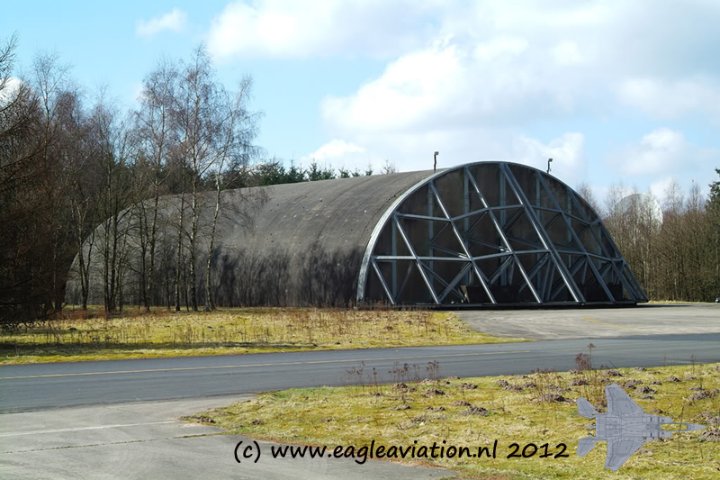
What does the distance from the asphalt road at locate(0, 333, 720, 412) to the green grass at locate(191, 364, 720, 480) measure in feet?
8.13

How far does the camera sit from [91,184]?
52062 mm

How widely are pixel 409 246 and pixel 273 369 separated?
2628 centimetres

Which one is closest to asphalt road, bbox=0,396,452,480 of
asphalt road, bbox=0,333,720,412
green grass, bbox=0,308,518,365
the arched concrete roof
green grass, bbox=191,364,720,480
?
green grass, bbox=191,364,720,480

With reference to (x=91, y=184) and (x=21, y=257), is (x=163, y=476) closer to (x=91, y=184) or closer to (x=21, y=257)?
(x=21, y=257)

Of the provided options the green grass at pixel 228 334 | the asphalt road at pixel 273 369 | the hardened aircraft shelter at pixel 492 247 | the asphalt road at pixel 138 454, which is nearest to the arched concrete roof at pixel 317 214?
the hardened aircraft shelter at pixel 492 247

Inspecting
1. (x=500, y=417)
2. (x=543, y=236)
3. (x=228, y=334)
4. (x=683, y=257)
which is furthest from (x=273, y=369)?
(x=683, y=257)

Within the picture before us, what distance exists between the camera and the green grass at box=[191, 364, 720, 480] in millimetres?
8461

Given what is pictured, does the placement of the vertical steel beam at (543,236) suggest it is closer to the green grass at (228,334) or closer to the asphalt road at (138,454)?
the green grass at (228,334)

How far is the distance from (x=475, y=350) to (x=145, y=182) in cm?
3186

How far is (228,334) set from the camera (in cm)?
3170

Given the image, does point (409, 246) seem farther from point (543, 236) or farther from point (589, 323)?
point (589, 323)

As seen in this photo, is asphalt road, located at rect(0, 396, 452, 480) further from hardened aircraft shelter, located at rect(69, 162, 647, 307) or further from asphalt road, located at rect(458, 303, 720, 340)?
hardened aircraft shelter, located at rect(69, 162, 647, 307)

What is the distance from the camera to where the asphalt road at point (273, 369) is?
605 inches

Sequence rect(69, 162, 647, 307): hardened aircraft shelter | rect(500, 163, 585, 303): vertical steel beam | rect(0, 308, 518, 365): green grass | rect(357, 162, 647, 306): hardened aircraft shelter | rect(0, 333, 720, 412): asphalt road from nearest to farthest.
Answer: rect(0, 333, 720, 412): asphalt road < rect(0, 308, 518, 365): green grass < rect(69, 162, 647, 307): hardened aircraft shelter < rect(357, 162, 647, 306): hardened aircraft shelter < rect(500, 163, 585, 303): vertical steel beam
